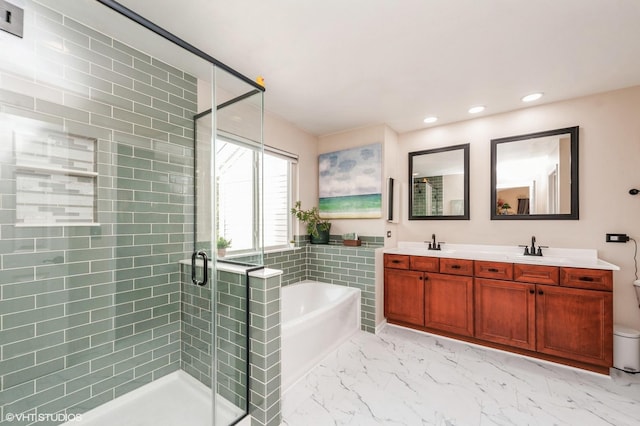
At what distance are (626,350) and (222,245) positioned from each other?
3501mm

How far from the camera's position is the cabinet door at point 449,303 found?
2656 mm

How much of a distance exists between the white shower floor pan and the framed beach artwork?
2.42 metres

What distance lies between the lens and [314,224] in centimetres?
348

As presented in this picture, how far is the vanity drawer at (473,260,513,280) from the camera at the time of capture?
2480 millimetres

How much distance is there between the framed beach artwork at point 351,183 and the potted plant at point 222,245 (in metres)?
1.91

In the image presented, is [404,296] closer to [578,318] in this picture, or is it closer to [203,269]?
[578,318]

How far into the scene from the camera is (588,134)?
8.36 ft

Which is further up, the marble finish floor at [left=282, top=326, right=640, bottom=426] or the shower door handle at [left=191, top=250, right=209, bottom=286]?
the shower door handle at [left=191, top=250, right=209, bottom=286]

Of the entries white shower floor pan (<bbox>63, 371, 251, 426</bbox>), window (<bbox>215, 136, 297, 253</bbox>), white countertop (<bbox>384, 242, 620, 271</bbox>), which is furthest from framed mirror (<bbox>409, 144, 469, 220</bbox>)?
white shower floor pan (<bbox>63, 371, 251, 426</bbox>)

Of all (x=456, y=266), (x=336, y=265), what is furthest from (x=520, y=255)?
(x=336, y=265)

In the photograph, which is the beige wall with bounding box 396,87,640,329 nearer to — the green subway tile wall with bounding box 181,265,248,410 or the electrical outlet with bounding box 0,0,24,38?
the green subway tile wall with bounding box 181,265,248,410

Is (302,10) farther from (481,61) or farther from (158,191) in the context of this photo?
(158,191)

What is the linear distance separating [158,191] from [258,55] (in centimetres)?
133

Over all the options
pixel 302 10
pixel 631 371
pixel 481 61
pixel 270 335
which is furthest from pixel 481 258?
pixel 302 10
